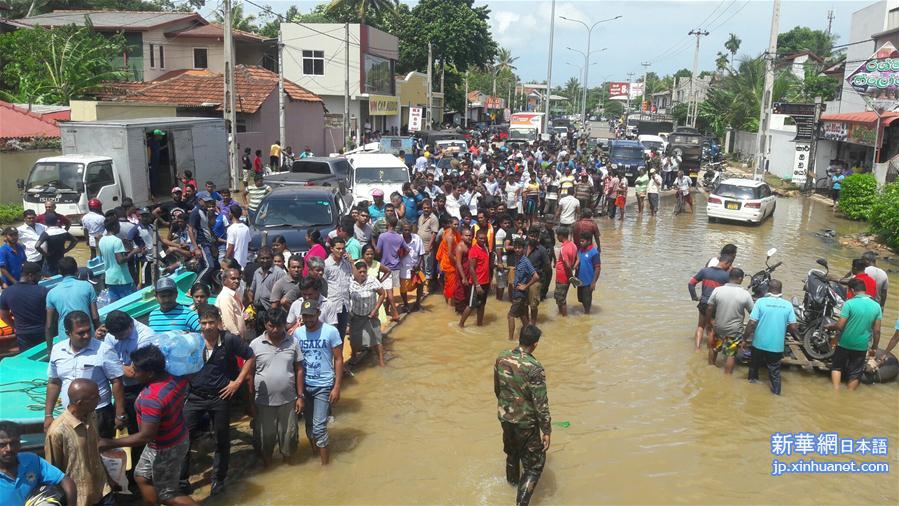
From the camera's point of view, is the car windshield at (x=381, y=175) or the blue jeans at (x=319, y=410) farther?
the car windshield at (x=381, y=175)

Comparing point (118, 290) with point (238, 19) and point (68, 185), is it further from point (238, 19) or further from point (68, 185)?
point (238, 19)

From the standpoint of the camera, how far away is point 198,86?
2909cm

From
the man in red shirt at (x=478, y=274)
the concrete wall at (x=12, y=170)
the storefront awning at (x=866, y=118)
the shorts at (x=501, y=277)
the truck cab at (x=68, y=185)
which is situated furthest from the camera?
the storefront awning at (x=866, y=118)

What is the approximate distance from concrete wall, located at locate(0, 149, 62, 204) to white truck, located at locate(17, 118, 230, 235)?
3.72 metres

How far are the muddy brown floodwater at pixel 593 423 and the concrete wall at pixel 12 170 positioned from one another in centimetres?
1433

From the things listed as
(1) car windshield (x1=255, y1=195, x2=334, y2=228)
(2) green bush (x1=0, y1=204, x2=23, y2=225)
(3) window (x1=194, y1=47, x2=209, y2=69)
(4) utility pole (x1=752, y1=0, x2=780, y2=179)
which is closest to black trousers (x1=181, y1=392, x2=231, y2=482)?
(1) car windshield (x1=255, y1=195, x2=334, y2=228)

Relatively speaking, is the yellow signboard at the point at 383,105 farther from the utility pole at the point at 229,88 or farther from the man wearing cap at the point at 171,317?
the man wearing cap at the point at 171,317

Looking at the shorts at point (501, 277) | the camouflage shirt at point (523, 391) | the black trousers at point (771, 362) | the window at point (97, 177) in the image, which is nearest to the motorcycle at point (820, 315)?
the black trousers at point (771, 362)

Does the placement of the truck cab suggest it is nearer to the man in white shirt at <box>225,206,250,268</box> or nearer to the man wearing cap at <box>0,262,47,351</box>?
the man in white shirt at <box>225,206,250,268</box>

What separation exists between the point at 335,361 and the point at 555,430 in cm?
252

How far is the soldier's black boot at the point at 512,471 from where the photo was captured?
6078 millimetres

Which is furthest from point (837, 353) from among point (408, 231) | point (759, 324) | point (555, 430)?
point (408, 231)

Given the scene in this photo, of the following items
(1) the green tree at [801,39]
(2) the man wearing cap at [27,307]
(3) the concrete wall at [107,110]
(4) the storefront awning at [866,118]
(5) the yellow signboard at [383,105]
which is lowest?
(2) the man wearing cap at [27,307]

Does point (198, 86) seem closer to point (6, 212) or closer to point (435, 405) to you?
point (6, 212)
